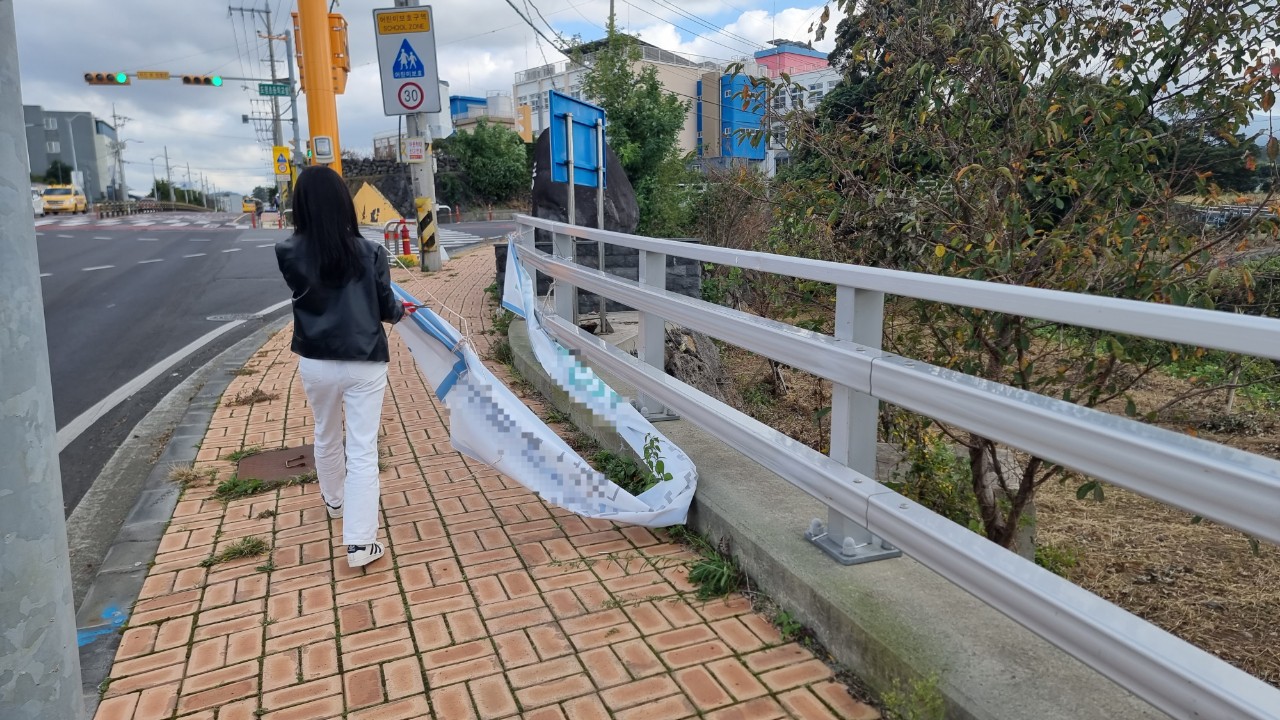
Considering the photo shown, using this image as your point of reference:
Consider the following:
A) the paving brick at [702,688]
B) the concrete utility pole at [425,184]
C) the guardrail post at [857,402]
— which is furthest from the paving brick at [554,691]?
the concrete utility pole at [425,184]

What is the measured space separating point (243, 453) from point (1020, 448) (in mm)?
4770

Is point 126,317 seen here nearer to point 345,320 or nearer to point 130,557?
point 130,557

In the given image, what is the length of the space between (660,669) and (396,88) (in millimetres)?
13050

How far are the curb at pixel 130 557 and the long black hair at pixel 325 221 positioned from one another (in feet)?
4.97

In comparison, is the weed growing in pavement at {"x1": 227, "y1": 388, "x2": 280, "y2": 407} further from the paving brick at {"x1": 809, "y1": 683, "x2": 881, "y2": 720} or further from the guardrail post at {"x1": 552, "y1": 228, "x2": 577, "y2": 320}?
the paving brick at {"x1": 809, "y1": 683, "x2": 881, "y2": 720}

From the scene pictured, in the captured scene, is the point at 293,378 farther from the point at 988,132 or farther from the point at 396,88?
the point at 396,88

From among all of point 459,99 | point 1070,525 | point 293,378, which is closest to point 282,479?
point 293,378

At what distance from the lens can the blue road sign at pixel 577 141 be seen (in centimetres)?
767

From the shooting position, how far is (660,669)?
2.93 meters

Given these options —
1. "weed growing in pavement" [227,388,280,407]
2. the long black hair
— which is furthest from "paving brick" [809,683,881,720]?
"weed growing in pavement" [227,388,280,407]

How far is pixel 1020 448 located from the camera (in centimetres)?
211

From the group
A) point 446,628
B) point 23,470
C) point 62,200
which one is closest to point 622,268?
point 446,628

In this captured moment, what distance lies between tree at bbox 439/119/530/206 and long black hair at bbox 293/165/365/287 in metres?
50.7

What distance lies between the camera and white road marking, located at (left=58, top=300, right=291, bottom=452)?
674 centimetres
